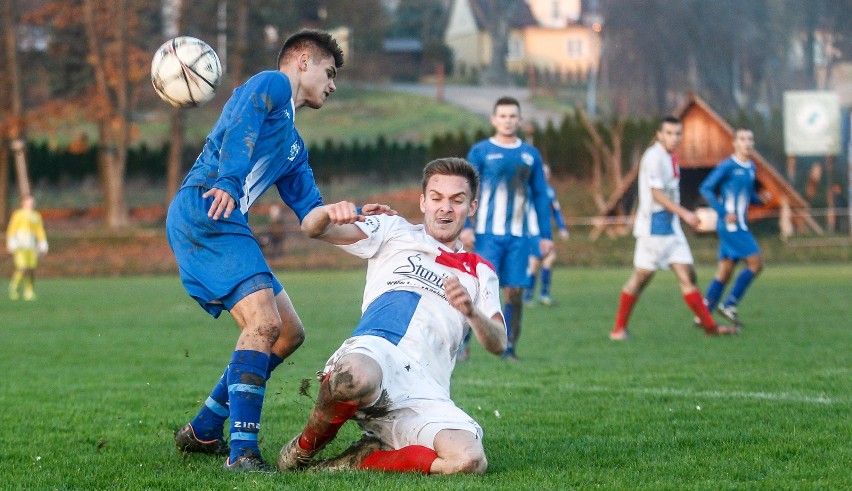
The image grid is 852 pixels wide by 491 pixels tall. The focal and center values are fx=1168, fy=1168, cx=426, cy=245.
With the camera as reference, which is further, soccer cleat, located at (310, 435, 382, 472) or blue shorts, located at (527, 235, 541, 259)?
blue shorts, located at (527, 235, 541, 259)

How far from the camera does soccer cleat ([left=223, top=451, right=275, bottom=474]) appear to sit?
16.3 feet

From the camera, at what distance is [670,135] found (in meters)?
11.8

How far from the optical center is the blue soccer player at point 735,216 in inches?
516

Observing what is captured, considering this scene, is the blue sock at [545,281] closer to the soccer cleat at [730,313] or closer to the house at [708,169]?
the soccer cleat at [730,313]

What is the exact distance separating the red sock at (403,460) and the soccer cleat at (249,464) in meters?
0.42

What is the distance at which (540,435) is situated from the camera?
6.05 metres

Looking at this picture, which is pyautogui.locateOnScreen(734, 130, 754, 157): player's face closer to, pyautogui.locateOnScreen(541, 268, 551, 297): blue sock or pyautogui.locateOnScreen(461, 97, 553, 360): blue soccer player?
pyautogui.locateOnScreen(461, 97, 553, 360): blue soccer player

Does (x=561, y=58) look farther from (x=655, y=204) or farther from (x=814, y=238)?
(x=655, y=204)

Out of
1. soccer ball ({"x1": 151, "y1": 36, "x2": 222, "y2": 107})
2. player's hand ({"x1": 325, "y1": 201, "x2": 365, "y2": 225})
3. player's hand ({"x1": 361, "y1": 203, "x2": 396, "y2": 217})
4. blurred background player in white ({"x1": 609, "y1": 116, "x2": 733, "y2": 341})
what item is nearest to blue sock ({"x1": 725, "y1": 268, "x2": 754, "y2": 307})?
blurred background player in white ({"x1": 609, "y1": 116, "x2": 733, "y2": 341})

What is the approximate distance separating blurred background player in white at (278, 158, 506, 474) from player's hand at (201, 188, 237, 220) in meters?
0.34

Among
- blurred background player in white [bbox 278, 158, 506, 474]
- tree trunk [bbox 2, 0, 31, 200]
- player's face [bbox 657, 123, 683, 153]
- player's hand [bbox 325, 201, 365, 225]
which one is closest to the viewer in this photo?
blurred background player in white [bbox 278, 158, 506, 474]

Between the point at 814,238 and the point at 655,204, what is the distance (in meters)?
21.0

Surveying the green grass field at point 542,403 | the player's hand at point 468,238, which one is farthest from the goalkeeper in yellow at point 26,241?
the player's hand at point 468,238

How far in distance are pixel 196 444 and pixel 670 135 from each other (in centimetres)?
740
